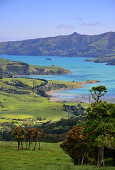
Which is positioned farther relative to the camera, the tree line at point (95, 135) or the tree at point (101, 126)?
the tree line at point (95, 135)

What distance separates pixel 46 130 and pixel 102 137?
4004 inches

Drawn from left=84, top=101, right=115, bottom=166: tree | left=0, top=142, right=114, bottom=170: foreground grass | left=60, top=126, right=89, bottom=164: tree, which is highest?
left=84, top=101, right=115, bottom=166: tree

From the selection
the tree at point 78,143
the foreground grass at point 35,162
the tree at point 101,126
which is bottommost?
the foreground grass at point 35,162

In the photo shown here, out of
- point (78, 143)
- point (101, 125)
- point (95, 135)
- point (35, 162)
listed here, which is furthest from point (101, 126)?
point (35, 162)

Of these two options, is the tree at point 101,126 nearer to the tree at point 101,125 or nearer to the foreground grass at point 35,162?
the tree at point 101,125

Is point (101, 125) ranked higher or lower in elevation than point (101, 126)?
higher

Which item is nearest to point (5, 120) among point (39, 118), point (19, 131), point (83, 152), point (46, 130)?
point (39, 118)

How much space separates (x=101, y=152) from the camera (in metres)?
38.1

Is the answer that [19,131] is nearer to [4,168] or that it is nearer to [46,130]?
[4,168]

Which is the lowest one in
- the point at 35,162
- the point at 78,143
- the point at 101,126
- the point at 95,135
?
the point at 35,162

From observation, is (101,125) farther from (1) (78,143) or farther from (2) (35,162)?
(2) (35,162)

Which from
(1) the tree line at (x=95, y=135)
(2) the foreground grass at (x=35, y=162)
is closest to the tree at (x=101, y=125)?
(1) the tree line at (x=95, y=135)

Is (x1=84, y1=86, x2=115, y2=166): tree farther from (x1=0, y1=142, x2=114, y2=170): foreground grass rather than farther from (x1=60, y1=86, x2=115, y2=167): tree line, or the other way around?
(x1=0, y1=142, x2=114, y2=170): foreground grass

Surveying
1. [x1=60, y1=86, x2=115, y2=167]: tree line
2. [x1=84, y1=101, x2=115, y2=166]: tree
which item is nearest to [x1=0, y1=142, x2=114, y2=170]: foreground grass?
[x1=60, y1=86, x2=115, y2=167]: tree line
